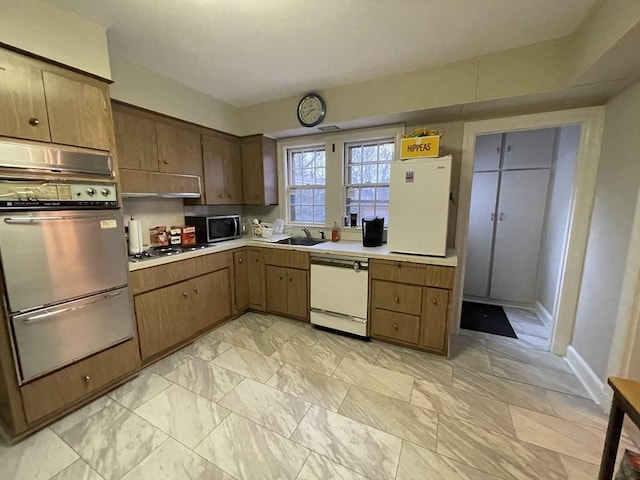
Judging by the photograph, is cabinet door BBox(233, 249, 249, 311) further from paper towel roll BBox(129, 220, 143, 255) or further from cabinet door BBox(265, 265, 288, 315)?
paper towel roll BBox(129, 220, 143, 255)

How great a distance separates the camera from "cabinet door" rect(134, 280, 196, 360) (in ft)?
7.16

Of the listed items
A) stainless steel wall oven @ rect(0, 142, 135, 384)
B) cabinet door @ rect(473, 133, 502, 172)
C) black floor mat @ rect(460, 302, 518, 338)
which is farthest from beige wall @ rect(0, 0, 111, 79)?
black floor mat @ rect(460, 302, 518, 338)

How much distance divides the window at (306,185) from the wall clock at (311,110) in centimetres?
54

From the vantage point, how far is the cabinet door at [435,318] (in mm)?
2302

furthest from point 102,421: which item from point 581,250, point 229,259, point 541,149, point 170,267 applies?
→ point 541,149

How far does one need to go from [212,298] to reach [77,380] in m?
1.19

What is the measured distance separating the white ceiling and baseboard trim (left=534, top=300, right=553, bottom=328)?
273 cm

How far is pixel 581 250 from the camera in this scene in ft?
7.46

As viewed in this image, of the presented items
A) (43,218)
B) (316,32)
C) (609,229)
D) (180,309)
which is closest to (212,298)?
(180,309)

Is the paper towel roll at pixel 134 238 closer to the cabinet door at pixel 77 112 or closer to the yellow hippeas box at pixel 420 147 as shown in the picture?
the cabinet door at pixel 77 112

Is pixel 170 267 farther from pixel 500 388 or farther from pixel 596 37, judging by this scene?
pixel 596 37

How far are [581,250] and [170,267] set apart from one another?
362 cm

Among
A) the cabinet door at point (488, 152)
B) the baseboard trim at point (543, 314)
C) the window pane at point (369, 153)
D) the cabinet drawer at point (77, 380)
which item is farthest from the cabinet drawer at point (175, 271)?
the baseboard trim at point (543, 314)

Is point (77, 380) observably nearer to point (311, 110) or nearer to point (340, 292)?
point (340, 292)
